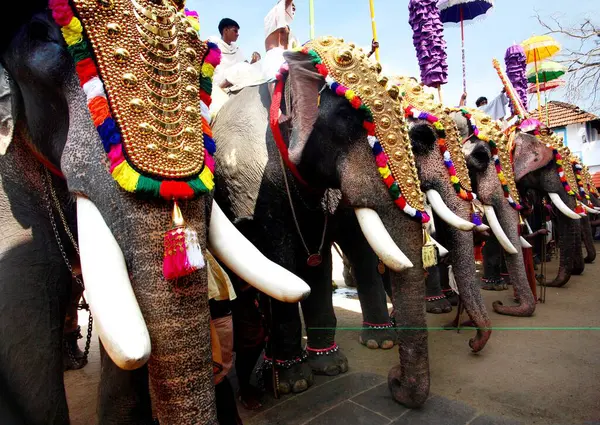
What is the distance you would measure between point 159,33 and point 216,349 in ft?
4.11

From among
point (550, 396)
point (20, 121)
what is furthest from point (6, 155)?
point (550, 396)

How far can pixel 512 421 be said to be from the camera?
2.26m

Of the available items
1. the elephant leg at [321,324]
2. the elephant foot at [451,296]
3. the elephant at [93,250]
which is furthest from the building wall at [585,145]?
the elephant at [93,250]

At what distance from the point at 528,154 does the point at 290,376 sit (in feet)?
13.7

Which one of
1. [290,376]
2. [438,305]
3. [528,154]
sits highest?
[528,154]

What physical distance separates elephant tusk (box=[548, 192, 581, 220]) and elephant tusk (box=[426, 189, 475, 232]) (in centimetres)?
329

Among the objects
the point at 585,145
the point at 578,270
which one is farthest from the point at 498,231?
the point at 585,145

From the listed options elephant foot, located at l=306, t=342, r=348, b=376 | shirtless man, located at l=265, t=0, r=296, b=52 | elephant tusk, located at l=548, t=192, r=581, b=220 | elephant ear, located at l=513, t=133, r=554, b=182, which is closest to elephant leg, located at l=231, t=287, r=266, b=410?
elephant foot, located at l=306, t=342, r=348, b=376

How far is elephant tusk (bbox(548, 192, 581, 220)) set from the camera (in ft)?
17.6

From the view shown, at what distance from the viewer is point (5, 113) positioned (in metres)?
1.53

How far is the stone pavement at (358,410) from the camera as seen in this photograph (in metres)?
2.29

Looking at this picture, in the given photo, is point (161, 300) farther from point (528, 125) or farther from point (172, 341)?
point (528, 125)

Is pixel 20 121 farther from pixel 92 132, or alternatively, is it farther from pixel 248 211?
pixel 248 211

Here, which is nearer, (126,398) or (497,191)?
(126,398)
